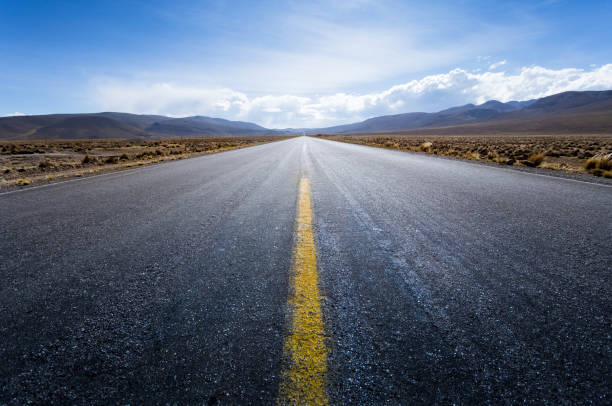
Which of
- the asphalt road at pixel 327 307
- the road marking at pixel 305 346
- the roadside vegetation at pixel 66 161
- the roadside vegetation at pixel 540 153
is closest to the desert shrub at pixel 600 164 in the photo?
the roadside vegetation at pixel 540 153

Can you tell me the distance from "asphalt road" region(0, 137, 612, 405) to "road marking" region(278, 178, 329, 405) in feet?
0.14

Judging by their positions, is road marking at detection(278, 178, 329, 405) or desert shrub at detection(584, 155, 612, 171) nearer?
road marking at detection(278, 178, 329, 405)

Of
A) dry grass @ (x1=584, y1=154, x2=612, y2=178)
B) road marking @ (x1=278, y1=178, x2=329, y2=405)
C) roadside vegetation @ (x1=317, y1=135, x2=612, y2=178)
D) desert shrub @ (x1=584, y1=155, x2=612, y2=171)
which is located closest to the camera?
road marking @ (x1=278, y1=178, x2=329, y2=405)

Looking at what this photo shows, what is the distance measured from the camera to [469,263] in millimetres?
2107

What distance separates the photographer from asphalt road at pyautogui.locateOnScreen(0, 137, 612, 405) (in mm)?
1107

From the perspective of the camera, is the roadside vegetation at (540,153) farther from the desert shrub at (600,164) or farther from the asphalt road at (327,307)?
the asphalt road at (327,307)

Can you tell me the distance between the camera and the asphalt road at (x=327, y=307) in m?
1.11

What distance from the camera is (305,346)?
4.19 feet

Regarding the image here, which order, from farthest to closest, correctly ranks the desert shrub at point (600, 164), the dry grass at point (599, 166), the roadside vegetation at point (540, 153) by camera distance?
the roadside vegetation at point (540, 153) → the desert shrub at point (600, 164) → the dry grass at point (599, 166)

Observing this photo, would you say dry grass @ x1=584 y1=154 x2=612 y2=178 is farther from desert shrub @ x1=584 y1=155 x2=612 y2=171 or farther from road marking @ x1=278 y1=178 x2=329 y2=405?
road marking @ x1=278 y1=178 x2=329 y2=405

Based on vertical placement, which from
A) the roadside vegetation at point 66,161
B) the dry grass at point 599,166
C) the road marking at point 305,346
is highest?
the roadside vegetation at point 66,161

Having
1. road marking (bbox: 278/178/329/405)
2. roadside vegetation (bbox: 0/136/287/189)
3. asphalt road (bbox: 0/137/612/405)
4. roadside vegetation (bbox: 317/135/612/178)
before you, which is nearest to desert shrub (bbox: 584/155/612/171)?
roadside vegetation (bbox: 317/135/612/178)

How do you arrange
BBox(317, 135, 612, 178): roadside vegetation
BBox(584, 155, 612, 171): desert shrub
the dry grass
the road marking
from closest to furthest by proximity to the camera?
the road marking < the dry grass < BBox(584, 155, 612, 171): desert shrub < BBox(317, 135, 612, 178): roadside vegetation

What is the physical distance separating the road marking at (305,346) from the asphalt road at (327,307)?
0.14ft
